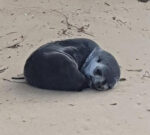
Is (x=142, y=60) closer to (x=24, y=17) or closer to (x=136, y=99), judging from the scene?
(x=136, y=99)

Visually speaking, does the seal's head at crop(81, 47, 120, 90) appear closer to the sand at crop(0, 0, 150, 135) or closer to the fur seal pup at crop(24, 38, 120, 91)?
the fur seal pup at crop(24, 38, 120, 91)

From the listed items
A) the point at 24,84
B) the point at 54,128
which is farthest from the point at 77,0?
the point at 54,128

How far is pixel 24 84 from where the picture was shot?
6.46 m

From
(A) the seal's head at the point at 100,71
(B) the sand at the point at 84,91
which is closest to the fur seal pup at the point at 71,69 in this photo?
(A) the seal's head at the point at 100,71

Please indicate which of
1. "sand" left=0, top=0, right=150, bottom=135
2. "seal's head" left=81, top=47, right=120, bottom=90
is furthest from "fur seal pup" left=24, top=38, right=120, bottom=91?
"sand" left=0, top=0, right=150, bottom=135

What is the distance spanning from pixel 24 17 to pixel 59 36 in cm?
94

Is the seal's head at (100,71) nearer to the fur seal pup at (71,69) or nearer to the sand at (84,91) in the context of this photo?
the fur seal pup at (71,69)

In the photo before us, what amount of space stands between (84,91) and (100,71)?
0.30m

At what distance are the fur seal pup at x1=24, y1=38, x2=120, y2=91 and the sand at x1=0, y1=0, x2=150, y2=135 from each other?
111mm

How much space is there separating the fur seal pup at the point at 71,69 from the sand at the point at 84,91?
11 cm

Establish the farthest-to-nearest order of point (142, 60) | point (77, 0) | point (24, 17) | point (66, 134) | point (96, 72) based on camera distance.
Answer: point (77, 0) < point (24, 17) < point (142, 60) < point (96, 72) < point (66, 134)

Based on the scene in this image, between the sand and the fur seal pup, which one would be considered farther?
the fur seal pup

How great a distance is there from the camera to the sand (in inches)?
199

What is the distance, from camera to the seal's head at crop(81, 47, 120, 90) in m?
→ 6.17
